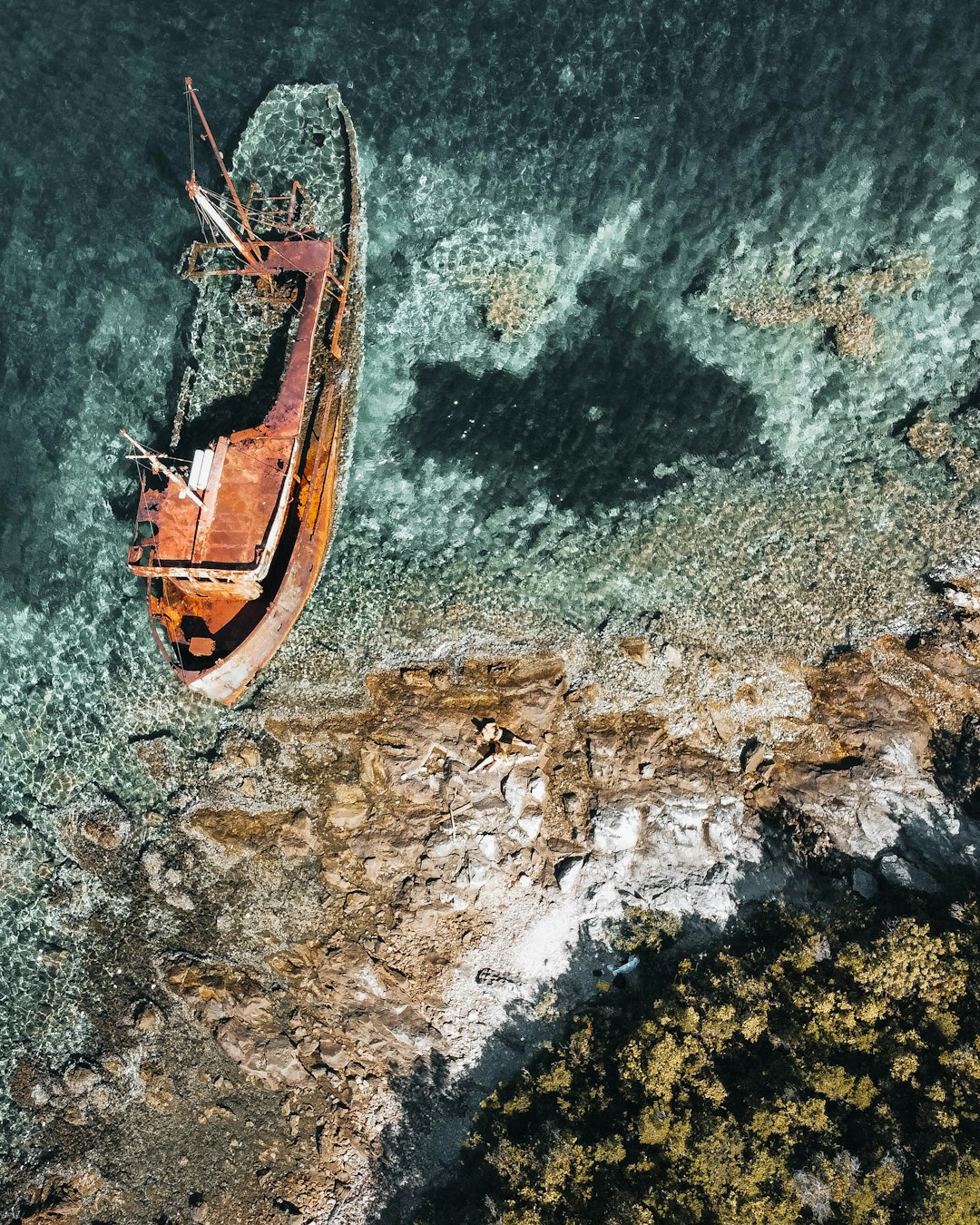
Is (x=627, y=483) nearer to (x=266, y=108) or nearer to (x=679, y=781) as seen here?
(x=679, y=781)

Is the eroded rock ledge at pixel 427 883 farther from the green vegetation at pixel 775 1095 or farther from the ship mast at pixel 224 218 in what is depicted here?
the ship mast at pixel 224 218

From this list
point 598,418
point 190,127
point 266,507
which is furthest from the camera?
point 190,127

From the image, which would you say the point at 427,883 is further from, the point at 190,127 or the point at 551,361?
the point at 190,127

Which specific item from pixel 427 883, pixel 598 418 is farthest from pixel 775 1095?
pixel 598 418

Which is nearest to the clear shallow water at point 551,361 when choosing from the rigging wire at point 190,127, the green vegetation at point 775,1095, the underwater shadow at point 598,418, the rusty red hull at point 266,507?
the underwater shadow at point 598,418

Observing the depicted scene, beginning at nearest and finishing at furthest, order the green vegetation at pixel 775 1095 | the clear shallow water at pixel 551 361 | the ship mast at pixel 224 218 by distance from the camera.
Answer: the green vegetation at pixel 775 1095
the ship mast at pixel 224 218
the clear shallow water at pixel 551 361

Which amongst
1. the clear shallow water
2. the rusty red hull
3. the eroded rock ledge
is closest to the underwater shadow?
the clear shallow water
